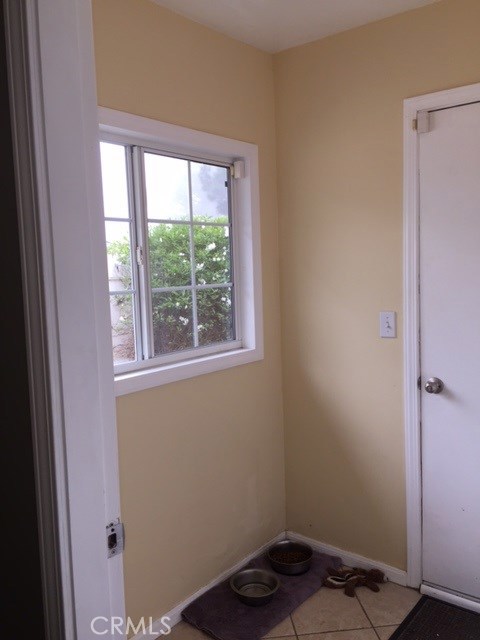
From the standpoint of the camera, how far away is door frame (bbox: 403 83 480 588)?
7.84ft

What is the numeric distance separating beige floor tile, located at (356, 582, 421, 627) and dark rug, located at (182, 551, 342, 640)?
0.74 ft

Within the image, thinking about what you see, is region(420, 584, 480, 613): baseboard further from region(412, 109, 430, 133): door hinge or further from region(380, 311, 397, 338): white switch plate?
region(412, 109, 430, 133): door hinge

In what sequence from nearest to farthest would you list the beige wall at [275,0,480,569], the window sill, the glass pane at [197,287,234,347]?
1. the window sill
2. the beige wall at [275,0,480,569]
3. the glass pane at [197,287,234,347]

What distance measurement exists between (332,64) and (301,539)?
234 centimetres

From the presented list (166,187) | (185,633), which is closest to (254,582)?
(185,633)

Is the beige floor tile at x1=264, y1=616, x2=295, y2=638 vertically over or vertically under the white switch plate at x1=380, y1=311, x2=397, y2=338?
under

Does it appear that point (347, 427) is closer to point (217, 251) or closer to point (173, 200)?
point (217, 251)

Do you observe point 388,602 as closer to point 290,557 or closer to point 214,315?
point 290,557

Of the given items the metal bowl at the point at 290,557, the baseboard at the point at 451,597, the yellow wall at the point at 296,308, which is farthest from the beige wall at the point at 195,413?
the baseboard at the point at 451,597

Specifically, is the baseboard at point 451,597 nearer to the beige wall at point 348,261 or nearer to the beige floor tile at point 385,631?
the beige wall at point 348,261

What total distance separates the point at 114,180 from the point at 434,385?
1.57 m

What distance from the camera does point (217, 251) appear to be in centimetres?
267

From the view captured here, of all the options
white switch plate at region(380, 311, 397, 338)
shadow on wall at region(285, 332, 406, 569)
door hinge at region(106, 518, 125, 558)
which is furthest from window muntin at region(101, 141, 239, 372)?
door hinge at region(106, 518, 125, 558)

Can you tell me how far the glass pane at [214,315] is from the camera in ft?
8.52
